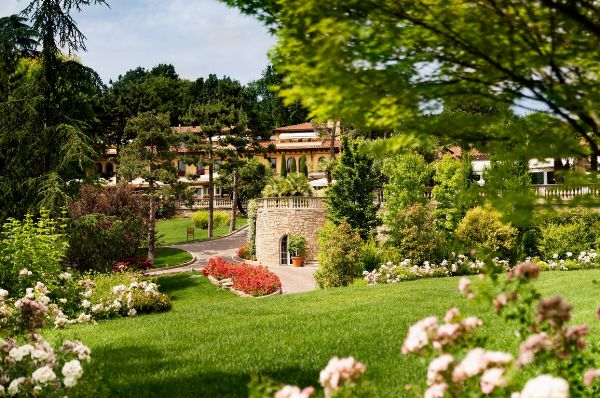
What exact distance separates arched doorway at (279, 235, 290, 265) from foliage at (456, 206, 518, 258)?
11579 mm

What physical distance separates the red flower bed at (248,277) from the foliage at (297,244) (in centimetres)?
533

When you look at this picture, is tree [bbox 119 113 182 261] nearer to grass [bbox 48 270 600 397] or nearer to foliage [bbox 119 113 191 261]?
foliage [bbox 119 113 191 261]

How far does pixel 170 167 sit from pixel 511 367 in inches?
1388

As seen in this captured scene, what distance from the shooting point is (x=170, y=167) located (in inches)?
1451

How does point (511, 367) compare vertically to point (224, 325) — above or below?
above

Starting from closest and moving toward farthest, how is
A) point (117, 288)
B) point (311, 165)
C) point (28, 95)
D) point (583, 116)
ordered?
point (583, 116) < point (117, 288) < point (28, 95) < point (311, 165)

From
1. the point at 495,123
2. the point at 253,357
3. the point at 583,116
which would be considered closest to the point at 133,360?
the point at 253,357

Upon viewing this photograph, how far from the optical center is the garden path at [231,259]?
85.1 feet

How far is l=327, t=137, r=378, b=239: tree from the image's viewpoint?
96.5 ft

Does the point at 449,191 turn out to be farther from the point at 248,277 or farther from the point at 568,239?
the point at 248,277

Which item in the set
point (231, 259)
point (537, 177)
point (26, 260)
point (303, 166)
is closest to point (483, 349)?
point (26, 260)

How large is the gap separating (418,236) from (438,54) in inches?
842

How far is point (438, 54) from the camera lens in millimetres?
3984

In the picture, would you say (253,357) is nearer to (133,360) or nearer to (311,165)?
(133,360)
